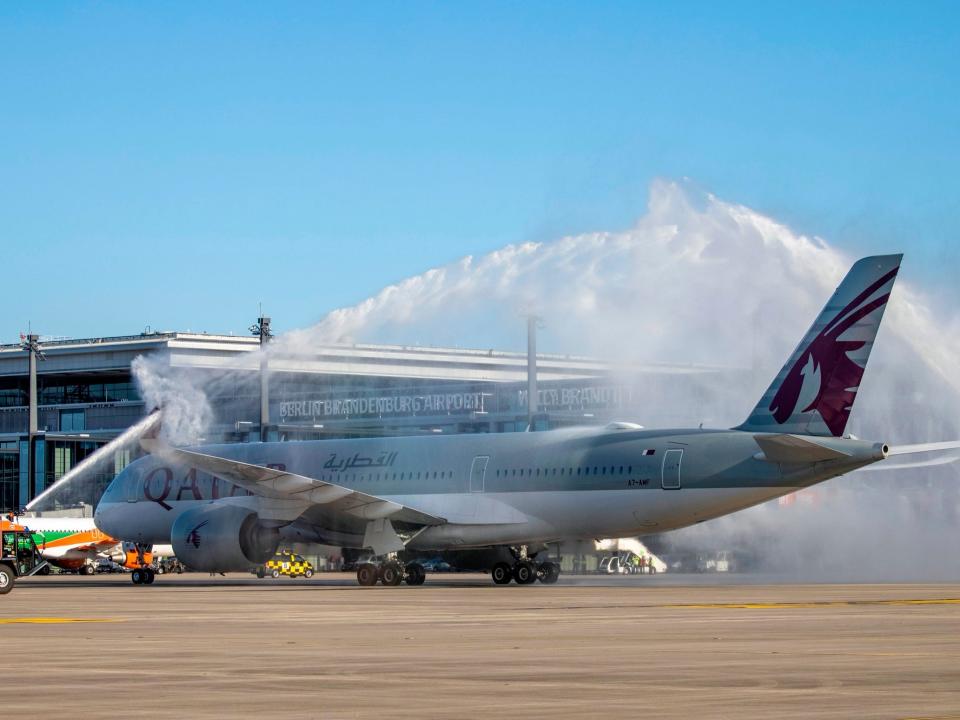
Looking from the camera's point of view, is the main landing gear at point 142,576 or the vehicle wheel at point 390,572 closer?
the vehicle wheel at point 390,572

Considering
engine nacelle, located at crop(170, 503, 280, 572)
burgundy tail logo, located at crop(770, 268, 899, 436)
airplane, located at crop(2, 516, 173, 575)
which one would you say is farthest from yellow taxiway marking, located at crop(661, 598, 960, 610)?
airplane, located at crop(2, 516, 173, 575)

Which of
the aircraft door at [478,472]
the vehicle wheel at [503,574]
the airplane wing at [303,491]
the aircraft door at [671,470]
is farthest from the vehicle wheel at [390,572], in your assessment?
the aircraft door at [671,470]

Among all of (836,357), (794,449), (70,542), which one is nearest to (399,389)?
(70,542)

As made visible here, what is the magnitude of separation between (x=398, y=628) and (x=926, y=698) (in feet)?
43.3

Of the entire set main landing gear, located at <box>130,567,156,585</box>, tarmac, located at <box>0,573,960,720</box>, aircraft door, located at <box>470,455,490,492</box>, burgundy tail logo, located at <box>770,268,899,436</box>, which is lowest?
main landing gear, located at <box>130,567,156,585</box>

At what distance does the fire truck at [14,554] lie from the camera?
46.2 meters

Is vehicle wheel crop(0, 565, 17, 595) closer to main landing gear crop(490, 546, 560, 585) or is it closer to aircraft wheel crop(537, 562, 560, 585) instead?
main landing gear crop(490, 546, 560, 585)

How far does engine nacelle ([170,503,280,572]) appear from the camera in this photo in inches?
2105

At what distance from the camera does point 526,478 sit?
50312 millimetres

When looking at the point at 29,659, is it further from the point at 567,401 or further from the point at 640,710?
the point at 567,401

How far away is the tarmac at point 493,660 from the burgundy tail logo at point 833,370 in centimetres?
1133

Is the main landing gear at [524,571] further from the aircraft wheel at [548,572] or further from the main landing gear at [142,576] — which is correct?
the main landing gear at [142,576]

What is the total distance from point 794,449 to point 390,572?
50.5ft

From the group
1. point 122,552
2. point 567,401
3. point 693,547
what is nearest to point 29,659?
point 693,547
